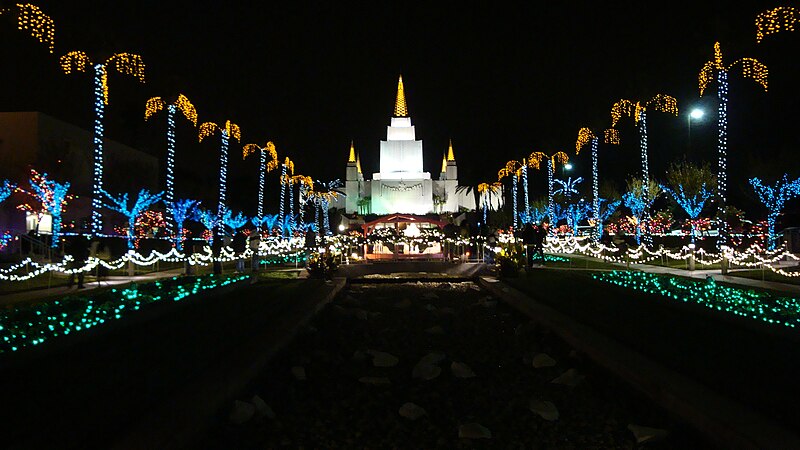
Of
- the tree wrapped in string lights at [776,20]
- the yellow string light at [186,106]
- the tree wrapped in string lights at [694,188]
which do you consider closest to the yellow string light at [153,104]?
the yellow string light at [186,106]

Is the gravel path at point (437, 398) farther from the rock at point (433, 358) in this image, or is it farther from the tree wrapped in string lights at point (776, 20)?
the tree wrapped in string lights at point (776, 20)

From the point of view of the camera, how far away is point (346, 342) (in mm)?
9797

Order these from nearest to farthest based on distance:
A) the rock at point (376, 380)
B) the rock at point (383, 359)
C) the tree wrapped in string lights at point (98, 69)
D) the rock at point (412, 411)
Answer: the rock at point (412, 411) → the rock at point (376, 380) → the rock at point (383, 359) → the tree wrapped in string lights at point (98, 69)

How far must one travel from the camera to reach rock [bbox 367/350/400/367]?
8195 millimetres

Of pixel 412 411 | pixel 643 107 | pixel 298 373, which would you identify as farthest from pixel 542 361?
pixel 643 107

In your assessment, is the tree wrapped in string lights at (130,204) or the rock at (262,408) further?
the tree wrapped in string lights at (130,204)

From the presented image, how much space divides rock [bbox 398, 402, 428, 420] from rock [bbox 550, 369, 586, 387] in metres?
1.91

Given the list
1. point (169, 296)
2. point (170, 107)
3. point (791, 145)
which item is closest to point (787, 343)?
point (169, 296)

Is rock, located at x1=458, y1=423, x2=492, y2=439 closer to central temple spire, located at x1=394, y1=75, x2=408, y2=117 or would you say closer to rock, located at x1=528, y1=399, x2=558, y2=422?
rock, located at x1=528, y1=399, x2=558, y2=422

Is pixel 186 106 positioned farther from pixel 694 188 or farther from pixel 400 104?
pixel 400 104

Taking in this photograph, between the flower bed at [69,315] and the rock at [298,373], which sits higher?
the flower bed at [69,315]

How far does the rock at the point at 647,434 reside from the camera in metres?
5.05

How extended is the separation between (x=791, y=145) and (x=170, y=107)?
43801mm

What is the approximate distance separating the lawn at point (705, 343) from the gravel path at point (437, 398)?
0.63m
